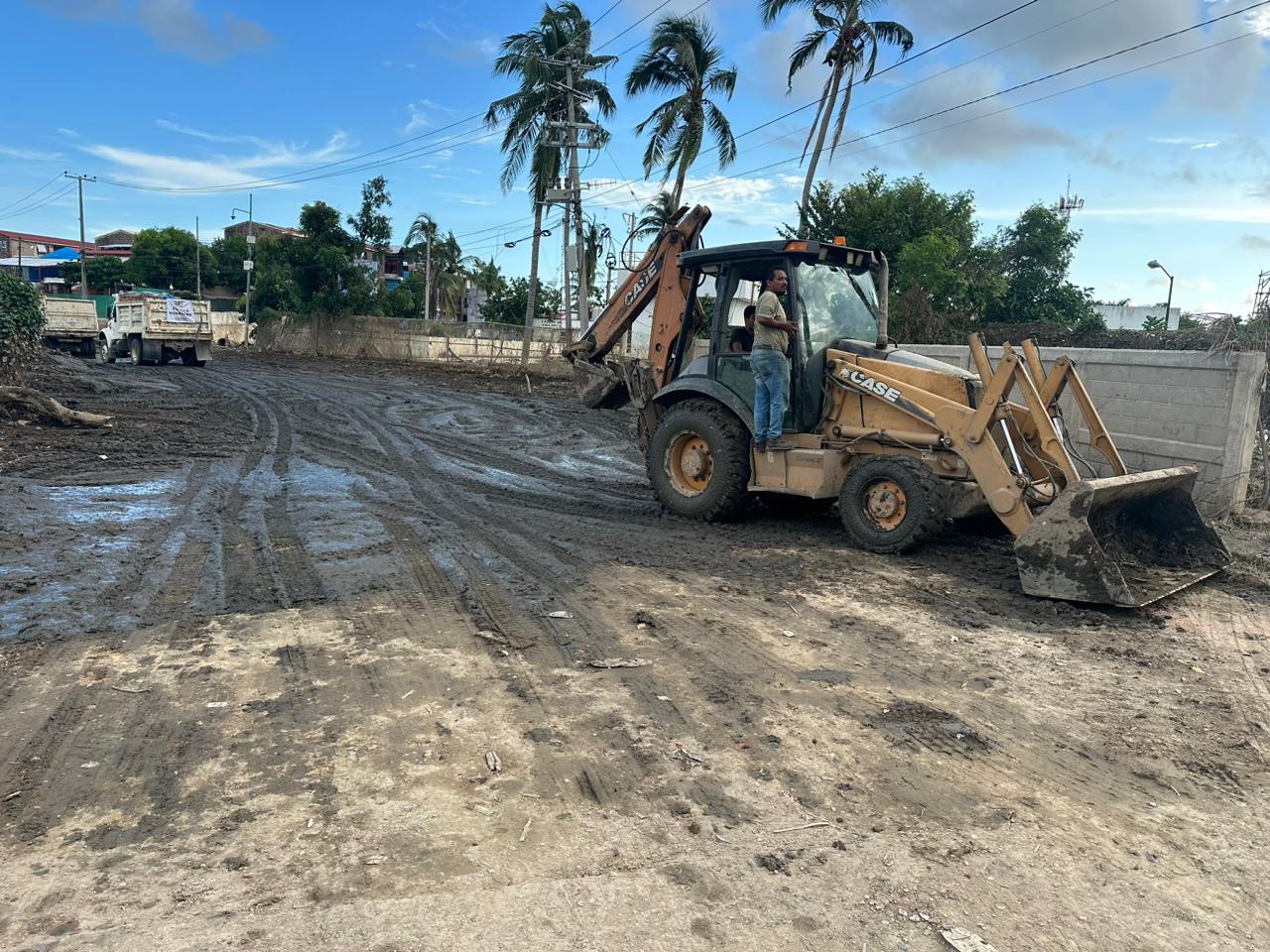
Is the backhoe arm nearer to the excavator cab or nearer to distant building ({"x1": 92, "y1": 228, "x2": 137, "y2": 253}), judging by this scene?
the excavator cab

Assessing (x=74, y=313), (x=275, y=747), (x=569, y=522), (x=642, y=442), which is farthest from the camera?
(x=74, y=313)

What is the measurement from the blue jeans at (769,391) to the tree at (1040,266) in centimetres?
2578

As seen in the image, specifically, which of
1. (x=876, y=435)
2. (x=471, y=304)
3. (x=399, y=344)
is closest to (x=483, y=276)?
(x=471, y=304)

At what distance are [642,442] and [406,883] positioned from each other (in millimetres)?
7116

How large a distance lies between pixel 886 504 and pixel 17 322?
1634 cm

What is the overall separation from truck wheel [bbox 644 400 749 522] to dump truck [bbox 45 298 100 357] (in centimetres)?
3188

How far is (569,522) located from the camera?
8625 mm

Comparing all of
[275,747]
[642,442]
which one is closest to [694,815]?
[275,747]

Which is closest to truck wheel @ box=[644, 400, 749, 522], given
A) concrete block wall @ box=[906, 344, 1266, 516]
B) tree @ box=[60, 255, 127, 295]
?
concrete block wall @ box=[906, 344, 1266, 516]

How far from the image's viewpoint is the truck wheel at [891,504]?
22.8ft

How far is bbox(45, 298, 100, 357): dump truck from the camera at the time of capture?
32.2 metres

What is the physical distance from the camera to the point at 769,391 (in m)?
7.75

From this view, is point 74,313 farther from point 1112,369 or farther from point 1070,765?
point 1070,765

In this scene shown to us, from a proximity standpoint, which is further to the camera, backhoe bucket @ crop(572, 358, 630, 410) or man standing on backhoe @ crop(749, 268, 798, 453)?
backhoe bucket @ crop(572, 358, 630, 410)
